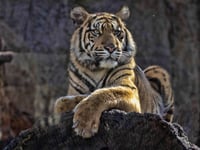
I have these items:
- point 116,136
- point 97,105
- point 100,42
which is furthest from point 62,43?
point 116,136

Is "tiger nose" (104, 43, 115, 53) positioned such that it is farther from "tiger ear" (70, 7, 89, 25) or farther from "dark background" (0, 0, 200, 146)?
"dark background" (0, 0, 200, 146)

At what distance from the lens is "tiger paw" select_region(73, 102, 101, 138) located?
4555mm

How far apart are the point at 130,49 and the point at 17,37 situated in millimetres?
4549

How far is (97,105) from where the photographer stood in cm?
480

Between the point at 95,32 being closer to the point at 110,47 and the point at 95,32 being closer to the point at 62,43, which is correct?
the point at 110,47

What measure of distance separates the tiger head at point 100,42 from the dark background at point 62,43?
3.92 meters

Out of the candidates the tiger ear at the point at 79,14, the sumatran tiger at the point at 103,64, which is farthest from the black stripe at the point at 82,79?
the tiger ear at the point at 79,14

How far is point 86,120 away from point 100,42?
1.12m

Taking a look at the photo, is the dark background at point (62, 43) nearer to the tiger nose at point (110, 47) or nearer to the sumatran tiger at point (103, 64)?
the sumatran tiger at point (103, 64)

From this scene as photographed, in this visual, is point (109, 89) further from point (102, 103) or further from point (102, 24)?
point (102, 24)

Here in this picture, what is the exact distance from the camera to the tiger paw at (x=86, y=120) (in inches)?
179

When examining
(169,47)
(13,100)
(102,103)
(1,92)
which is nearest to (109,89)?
(102,103)

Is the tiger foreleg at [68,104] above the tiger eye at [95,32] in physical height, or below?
below

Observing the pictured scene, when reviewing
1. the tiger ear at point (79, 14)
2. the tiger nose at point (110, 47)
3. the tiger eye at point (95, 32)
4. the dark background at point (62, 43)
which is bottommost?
the dark background at point (62, 43)
